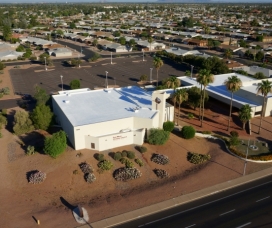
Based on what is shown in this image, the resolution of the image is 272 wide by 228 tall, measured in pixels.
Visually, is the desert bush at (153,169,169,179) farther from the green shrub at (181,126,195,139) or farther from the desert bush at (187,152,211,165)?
the green shrub at (181,126,195,139)

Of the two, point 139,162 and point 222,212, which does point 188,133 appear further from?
point 222,212

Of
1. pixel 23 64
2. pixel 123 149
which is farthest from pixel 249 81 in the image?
pixel 23 64

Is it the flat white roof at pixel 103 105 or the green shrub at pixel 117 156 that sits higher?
the flat white roof at pixel 103 105

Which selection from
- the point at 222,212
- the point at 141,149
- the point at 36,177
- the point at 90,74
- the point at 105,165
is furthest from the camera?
the point at 90,74

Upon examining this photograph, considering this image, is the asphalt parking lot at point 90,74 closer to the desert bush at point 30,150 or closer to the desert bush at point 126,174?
the desert bush at point 30,150

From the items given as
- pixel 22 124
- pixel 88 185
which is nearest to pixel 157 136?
pixel 88 185

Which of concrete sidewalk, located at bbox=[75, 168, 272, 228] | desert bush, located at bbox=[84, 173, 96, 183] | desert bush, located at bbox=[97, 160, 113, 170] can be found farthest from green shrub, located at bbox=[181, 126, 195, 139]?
desert bush, located at bbox=[84, 173, 96, 183]

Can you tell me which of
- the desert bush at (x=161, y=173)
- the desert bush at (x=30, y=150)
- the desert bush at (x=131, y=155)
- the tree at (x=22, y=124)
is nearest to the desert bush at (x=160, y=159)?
the desert bush at (x=161, y=173)

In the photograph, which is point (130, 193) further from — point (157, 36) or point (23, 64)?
point (157, 36)
